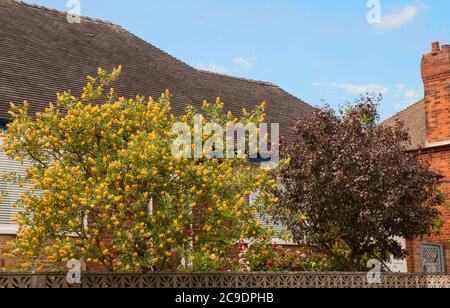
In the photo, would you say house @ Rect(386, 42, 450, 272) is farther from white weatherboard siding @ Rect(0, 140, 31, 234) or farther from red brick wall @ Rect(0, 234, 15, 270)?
red brick wall @ Rect(0, 234, 15, 270)

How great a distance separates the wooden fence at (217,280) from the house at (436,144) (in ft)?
30.9

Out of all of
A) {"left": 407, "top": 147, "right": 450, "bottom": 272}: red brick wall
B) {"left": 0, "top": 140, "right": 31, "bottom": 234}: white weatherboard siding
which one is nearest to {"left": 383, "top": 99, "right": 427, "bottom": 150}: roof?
{"left": 407, "top": 147, "right": 450, "bottom": 272}: red brick wall

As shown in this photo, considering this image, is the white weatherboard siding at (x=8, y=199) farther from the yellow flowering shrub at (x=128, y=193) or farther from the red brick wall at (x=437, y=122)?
the red brick wall at (x=437, y=122)

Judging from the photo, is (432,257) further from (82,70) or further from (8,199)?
(8,199)

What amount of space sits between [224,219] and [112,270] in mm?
2268

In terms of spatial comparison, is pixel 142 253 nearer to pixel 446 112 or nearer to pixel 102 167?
pixel 102 167

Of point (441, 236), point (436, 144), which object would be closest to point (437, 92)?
point (436, 144)

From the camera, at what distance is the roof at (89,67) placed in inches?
787

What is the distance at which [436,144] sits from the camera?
79.3ft

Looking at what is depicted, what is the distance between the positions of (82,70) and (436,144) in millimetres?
13267

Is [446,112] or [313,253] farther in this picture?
[446,112]
